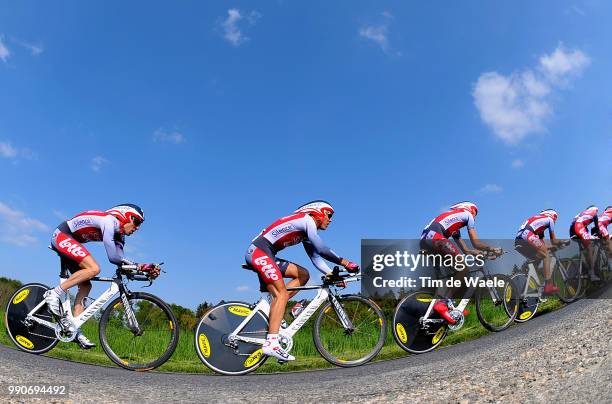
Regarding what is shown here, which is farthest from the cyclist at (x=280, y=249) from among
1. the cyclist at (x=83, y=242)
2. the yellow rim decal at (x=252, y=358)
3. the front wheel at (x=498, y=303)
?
the front wheel at (x=498, y=303)

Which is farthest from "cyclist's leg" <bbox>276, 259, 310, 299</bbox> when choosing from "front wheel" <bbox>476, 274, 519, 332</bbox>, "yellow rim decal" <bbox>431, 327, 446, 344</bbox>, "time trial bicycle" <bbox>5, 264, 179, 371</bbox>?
"front wheel" <bbox>476, 274, 519, 332</bbox>

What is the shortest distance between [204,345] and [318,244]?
7.74 ft

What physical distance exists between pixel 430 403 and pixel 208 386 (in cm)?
313

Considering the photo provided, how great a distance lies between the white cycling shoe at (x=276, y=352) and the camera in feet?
27.0

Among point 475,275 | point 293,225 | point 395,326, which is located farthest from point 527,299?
point 293,225

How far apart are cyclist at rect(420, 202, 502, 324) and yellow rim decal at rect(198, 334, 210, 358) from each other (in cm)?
448

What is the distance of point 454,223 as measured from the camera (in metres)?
10.4

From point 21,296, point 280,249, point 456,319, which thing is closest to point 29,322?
point 21,296

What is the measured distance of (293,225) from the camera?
8352mm

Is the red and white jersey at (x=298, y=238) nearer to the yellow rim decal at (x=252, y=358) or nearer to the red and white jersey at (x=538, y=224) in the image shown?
the yellow rim decal at (x=252, y=358)

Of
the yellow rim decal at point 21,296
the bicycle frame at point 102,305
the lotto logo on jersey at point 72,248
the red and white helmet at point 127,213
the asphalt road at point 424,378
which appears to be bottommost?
the asphalt road at point 424,378

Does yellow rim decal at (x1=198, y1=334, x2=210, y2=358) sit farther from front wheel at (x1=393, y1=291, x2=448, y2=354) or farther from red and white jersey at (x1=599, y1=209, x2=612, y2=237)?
red and white jersey at (x1=599, y1=209, x2=612, y2=237)

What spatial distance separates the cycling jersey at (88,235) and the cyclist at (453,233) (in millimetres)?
5508

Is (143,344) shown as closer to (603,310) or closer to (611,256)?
(603,310)
